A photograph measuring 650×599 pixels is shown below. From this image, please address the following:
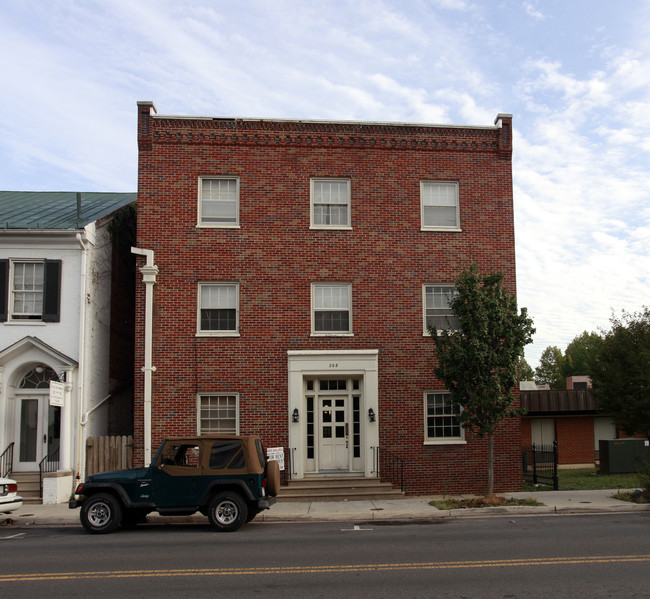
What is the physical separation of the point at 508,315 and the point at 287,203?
23.5ft

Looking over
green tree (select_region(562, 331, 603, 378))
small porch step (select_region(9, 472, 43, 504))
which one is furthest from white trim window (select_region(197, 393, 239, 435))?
green tree (select_region(562, 331, 603, 378))

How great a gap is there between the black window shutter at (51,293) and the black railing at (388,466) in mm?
9469

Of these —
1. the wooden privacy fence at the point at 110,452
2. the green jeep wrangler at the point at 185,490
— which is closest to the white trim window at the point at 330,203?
the wooden privacy fence at the point at 110,452

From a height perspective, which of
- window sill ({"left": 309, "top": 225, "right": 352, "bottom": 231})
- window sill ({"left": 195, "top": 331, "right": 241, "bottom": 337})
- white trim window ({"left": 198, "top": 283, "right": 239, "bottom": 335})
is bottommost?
window sill ({"left": 195, "top": 331, "right": 241, "bottom": 337})

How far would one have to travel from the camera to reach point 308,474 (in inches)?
758

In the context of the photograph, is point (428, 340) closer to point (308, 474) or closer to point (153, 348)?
point (308, 474)

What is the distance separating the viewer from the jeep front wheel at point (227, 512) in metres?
13.2

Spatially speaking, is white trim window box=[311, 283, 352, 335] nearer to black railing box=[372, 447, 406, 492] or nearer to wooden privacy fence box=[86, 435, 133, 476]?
black railing box=[372, 447, 406, 492]

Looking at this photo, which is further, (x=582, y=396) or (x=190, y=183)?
(x=582, y=396)

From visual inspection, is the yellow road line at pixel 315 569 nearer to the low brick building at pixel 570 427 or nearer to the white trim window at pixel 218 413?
the white trim window at pixel 218 413

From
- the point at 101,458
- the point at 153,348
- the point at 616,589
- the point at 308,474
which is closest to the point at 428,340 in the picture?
the point at 308,474

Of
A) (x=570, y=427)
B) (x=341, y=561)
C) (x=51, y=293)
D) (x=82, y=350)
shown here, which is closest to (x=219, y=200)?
(x=51, y=293)

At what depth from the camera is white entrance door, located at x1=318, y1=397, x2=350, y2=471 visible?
19.6 metres

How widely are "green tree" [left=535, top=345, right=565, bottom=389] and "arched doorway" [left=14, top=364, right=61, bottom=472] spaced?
69498 mm
